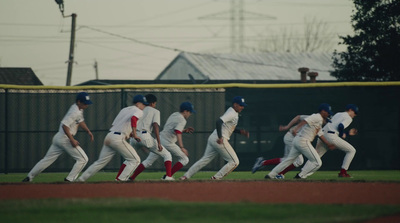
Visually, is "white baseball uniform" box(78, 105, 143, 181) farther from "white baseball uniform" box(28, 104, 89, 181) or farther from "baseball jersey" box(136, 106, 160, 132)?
"baseball jersey" box(136, 106, 160, 132)

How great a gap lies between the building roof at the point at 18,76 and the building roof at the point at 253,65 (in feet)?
49.3

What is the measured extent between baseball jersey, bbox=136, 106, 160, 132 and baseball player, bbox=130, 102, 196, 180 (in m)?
0.47

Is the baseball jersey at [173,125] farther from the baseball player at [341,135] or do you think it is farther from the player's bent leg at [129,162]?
the baseball player at [341,135]

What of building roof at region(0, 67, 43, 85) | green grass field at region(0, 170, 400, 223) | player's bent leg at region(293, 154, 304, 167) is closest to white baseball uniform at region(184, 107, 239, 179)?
player's bent leg at region(293, 154, 304, 167)

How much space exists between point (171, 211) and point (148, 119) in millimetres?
6055

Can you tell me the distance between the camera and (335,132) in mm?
17078

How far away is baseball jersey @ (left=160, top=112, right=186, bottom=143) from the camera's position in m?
15.7

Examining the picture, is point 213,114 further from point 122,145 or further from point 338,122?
point 122,145

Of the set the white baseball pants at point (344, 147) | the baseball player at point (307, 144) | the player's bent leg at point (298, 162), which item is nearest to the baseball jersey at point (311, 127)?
the baseball player at point (307, 144)

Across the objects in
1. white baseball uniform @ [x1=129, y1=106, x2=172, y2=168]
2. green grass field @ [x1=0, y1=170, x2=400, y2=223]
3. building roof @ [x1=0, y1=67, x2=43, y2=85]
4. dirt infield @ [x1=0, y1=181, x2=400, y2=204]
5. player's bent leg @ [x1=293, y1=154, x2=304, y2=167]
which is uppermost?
building roof @ [x1=0, y1=67, x2=43, y2=85]

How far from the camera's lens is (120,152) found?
14648mm

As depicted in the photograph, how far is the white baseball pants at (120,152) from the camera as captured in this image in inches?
573

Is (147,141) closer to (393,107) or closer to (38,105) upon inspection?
(38,105)

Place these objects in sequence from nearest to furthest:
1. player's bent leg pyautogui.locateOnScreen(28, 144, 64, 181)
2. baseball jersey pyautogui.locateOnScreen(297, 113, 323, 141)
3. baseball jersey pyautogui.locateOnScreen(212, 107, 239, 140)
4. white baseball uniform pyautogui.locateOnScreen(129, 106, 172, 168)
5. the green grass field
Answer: the green grass field, player's bent leg pyautogui.locateOnScreen(28, 144, 64, 181), baseball jersey pyautogui.locateOnScreen(212, 107, 239, 140), white baseball uniform pyautogui.locateOnScreen(129, 106, 172, 168), baseball jersey pyautogui.locateOnScreen(297, 113, 323, 141)
